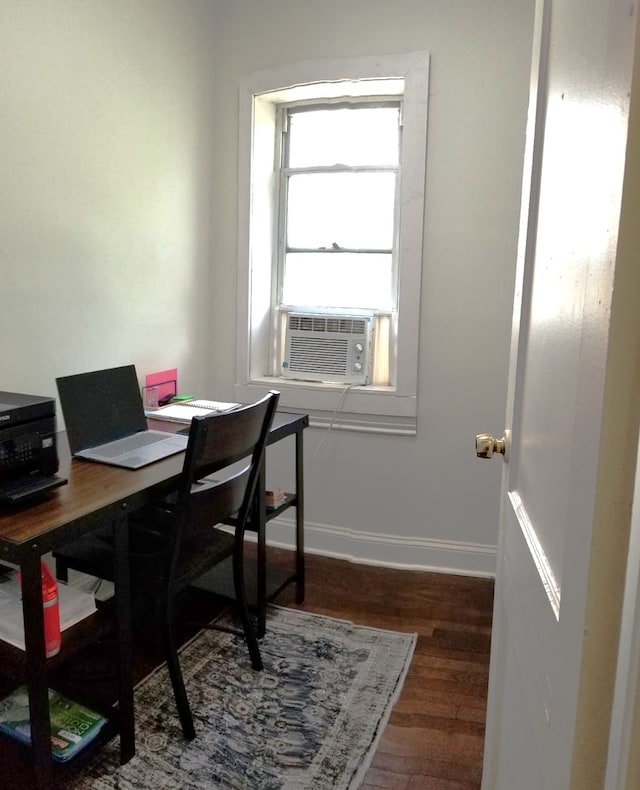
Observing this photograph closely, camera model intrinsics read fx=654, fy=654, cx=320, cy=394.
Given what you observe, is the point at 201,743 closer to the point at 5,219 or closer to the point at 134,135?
the point at 5,219

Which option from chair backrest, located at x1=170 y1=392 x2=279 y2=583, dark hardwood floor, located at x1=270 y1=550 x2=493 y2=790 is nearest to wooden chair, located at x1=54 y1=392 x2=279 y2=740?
chair backrest, located at x1=170 y1=392 x2=279 y2=583

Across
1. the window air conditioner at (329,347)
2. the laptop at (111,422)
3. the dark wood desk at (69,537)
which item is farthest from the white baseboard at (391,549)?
the dark wood desk at (69,537)

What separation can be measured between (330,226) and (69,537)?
2.03 m

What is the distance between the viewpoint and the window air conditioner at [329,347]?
9.64 feet

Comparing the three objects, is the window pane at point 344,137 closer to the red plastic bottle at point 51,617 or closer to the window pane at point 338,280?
the window pane at point 338,280

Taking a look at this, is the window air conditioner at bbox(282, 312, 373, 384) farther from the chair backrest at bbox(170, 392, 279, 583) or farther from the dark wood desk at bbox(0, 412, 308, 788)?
the dark wood desk at bbox(0, 412, 308, 788)

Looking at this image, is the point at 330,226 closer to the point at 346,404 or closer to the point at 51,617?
the point at 346,404

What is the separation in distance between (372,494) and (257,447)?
1.07m

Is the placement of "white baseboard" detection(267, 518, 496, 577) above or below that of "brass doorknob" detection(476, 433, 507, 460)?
below

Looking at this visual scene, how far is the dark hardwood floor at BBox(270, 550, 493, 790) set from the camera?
1718mm

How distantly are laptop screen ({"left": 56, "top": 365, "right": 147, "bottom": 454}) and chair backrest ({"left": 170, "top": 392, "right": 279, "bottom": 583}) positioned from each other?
0.37 meters

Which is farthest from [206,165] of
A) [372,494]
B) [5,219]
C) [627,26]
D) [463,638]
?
[627,26]

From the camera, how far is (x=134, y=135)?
8.01 feet

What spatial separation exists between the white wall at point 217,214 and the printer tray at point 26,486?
0.59 metres
